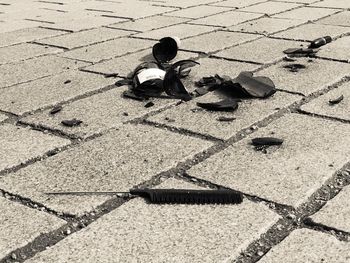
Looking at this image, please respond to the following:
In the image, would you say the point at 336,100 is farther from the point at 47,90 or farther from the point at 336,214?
the point at 47,90

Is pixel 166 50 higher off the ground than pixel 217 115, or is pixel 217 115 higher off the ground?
pixel 166 50

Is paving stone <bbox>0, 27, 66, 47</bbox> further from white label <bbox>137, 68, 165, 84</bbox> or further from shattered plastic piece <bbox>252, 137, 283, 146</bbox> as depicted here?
shattered plastic piece <bbox>252, 137, 283, 146</bbox>

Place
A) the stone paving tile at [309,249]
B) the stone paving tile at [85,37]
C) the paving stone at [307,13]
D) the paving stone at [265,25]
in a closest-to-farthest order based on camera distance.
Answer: the stone paving tile at [309,249], the stone paving tile at [85,37], the paving stone at [265,25], the paving stone at [307,13]

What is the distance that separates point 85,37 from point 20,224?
3185 millimetres

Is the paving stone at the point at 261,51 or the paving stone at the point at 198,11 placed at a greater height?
Answer: the paving stone at the point at 198,11

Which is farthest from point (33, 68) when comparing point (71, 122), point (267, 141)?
point (267, 141)

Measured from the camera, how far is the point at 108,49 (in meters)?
4.46

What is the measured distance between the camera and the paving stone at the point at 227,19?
5.44 metres

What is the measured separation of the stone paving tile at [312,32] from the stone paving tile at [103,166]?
2370 mm

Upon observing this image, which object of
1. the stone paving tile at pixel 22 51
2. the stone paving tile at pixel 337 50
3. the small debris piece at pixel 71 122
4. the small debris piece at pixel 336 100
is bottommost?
the small debris piece at pixel 336 100

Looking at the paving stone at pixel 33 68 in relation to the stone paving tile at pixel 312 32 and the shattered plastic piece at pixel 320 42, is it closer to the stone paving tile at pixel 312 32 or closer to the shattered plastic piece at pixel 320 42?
the shattered plastic piece at pixel 320 42

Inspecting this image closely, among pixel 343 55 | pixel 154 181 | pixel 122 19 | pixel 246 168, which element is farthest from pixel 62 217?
pixel 122 19

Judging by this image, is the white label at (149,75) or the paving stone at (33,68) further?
the paving stone at (33,68)

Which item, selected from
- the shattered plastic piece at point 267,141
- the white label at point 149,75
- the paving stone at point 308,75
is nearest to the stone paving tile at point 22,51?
the white label at point 149,75
